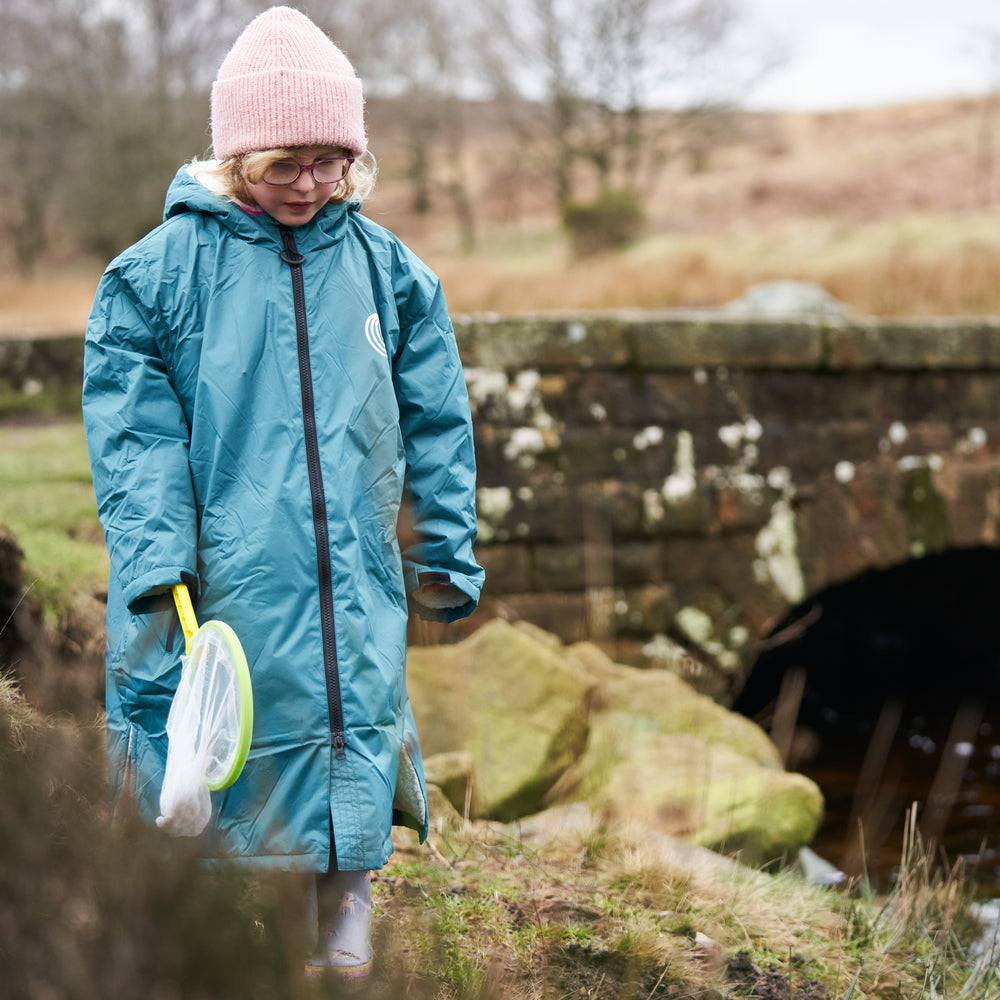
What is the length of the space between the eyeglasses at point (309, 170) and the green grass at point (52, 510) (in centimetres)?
145

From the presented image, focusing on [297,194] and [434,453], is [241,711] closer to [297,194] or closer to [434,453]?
[434,453]

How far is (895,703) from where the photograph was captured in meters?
6.92

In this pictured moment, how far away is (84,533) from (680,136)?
61.7 feet

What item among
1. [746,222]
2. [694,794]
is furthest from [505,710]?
[746,222]

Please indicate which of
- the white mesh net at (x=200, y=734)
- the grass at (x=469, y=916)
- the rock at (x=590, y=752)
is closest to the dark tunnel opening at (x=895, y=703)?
the rock at (x=590, y=752)

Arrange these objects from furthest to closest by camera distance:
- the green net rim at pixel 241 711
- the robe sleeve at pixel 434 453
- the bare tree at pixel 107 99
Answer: the bare tree at pixel 107 99 < the robe sleeve at pixel 434 453 < the green net rim at pixel 241 711

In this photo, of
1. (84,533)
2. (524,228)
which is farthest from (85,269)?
(84,533)

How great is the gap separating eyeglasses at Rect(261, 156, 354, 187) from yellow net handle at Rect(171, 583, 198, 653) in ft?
2.42

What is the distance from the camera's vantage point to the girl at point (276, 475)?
182 centimetres

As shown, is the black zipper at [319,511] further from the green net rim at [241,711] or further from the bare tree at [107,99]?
the bare tree at [107,99]

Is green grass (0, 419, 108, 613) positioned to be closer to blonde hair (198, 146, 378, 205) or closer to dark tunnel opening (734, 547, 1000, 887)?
blonde hair (198, 146, 378, 205)

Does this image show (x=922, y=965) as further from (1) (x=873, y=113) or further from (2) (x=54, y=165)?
(1) (x=873, y=113)

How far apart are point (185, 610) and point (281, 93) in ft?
3.04

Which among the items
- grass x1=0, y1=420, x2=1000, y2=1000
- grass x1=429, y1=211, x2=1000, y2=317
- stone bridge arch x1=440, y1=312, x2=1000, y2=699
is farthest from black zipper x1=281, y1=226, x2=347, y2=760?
grass x1=429, y1=211, x2=1000, y2=317
